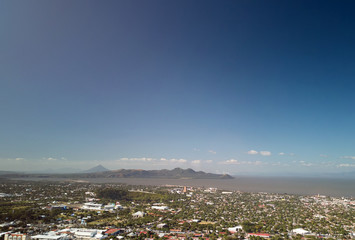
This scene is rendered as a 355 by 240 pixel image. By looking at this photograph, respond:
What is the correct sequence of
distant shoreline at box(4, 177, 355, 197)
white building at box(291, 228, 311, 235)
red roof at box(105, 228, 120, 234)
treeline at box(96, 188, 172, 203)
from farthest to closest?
distant shoreline at box(4, 177, 355, 197) → treeline at box(96, 188, 172, 203) → white building at box(291, 228, 311, 235) → red roof at box(105, 228, 120, 234)

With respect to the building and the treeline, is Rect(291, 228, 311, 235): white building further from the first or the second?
the building

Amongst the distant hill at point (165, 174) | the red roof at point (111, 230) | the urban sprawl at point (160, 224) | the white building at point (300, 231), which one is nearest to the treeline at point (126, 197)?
the urban sprawl at point (160, 224)

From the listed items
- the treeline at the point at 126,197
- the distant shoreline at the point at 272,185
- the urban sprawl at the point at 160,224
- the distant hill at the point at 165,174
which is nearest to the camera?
the urban sprawl at the point at 160,224

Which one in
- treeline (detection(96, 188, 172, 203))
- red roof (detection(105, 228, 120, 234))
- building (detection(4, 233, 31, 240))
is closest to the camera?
building (detection(4, 233, 31, 240))

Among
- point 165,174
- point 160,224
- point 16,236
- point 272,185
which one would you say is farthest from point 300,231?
point 165,174

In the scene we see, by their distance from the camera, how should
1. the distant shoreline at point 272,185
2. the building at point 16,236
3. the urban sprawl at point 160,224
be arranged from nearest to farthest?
1. the building at point 16,236
2. the urban sprawl at point 160,224
3. the distant shoreline at point 272,185

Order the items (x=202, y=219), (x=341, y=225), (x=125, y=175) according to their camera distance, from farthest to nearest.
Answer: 1. (x=125, y=175)
2. (x=202, y=219)
3. (x=341, y=225)

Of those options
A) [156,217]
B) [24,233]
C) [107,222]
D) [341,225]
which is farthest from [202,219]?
[24,233]

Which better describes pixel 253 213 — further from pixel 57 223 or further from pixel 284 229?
pixel 57 223

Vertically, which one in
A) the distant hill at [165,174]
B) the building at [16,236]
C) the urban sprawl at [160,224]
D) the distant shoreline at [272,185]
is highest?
the building at [16,236]

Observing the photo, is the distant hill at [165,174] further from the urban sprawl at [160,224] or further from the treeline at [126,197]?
the urban sprawl at [160,224]

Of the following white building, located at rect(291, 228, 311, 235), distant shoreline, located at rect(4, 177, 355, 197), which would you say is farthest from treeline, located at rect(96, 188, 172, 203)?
distant shoreline, located at rect(4, 177, 355, 197)
